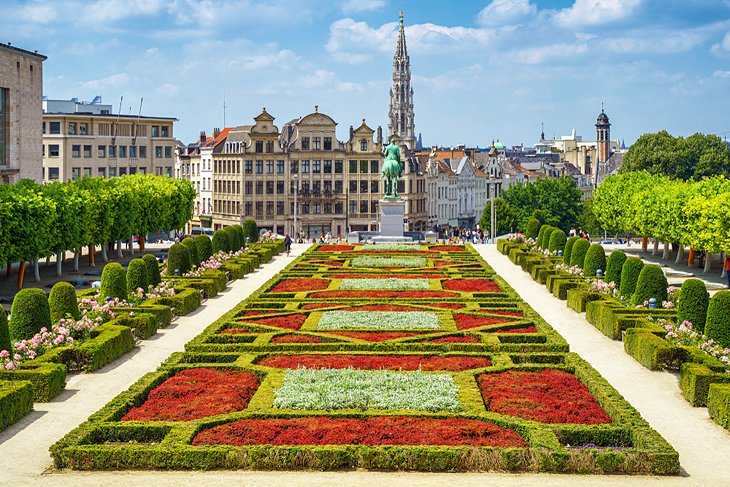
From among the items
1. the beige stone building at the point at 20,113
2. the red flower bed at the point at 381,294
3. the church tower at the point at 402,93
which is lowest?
the red flower bed at the point at 381,294

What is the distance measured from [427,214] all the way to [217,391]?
117 meters

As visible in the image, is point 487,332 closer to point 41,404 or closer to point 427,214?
point 41,404

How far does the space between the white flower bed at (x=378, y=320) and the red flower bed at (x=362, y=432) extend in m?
14.0

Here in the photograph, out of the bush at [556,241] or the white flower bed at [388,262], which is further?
the bush at [556,241]

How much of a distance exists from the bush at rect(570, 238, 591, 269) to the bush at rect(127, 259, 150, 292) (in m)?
25.6

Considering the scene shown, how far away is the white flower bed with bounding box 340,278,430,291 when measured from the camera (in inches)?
2122

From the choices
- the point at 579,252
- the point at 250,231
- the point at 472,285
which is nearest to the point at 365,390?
the point at 472,285

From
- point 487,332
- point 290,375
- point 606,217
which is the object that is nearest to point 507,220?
point 606,217

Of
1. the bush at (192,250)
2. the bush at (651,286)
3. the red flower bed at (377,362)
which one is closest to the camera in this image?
the red flower bed at (377,362)

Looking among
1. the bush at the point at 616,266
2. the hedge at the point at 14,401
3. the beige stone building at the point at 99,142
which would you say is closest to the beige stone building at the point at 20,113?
the beige stone building at the point at 99,142

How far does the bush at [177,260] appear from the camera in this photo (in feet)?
188

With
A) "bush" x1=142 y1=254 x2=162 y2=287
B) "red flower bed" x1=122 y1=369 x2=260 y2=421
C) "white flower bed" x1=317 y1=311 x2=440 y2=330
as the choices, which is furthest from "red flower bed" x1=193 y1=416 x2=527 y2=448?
"bush" x1=142 y1=254 x2=162 y2=287

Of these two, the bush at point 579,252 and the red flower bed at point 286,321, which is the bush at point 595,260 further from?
the red flower bed at point 286,321

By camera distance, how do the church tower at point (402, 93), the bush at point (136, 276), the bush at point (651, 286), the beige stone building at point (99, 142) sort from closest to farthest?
the bush at point (651, 286) → the bush at point (136, 276) → the beige stone building at point (99, 142) → the church tower at point (402, 93)
